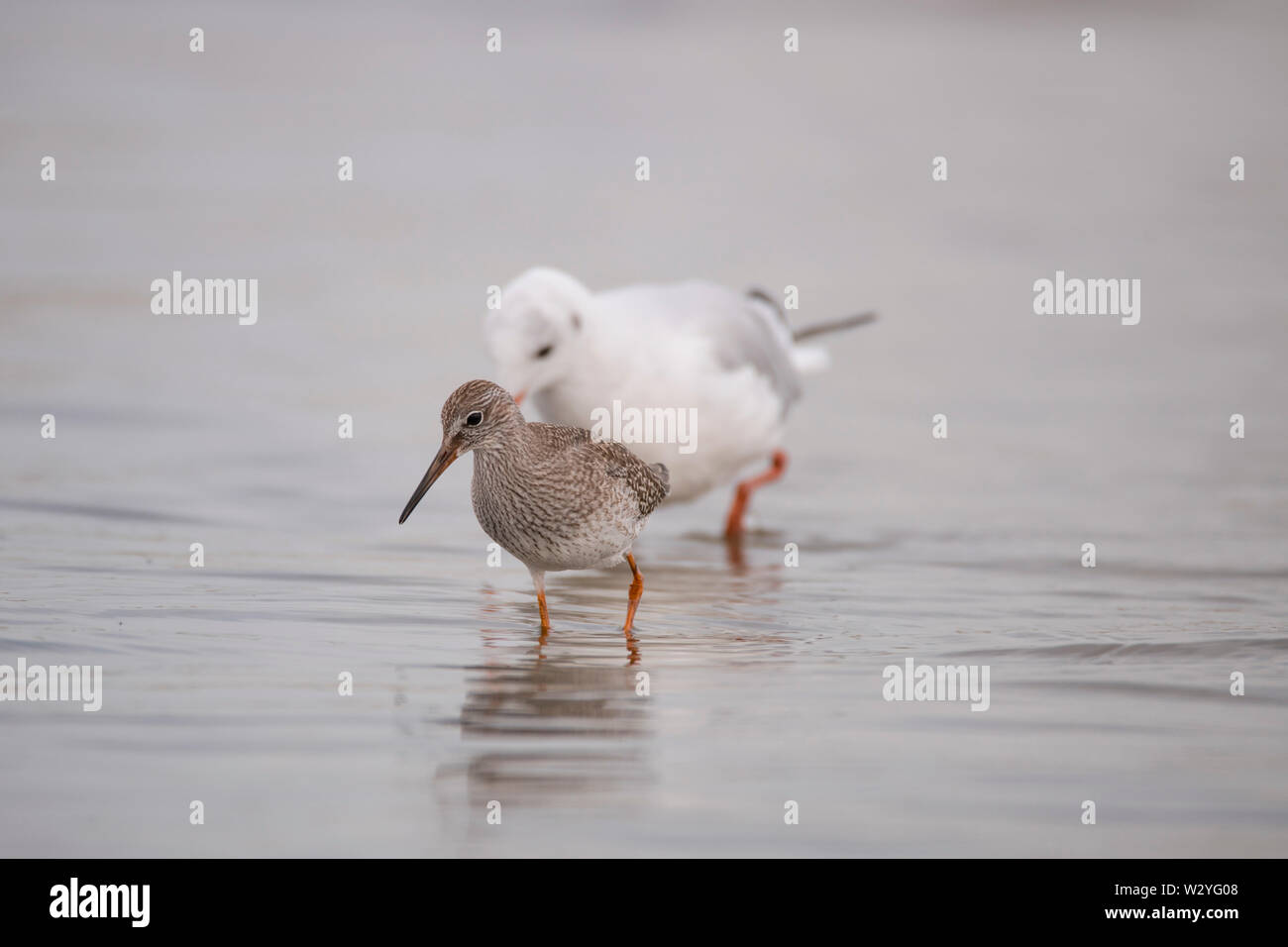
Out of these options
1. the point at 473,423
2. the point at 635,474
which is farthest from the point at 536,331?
the point at 473,423

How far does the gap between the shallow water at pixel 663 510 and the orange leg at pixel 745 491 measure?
8.8 inches

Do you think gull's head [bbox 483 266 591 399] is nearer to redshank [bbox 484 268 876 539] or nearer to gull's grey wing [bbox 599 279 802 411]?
redshank [bbox 484 268 876 539]

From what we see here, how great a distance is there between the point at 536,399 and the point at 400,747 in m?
3.58

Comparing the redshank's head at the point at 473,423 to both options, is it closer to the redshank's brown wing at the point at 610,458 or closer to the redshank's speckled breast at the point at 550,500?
the redshank's speckled breast at the point at 550,500

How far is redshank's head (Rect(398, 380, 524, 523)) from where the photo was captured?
244 inches

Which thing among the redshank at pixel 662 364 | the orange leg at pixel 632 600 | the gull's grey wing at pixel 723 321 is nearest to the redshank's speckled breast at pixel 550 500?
the orange leg at pixel 632 600

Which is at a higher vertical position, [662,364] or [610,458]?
→ [662,364]

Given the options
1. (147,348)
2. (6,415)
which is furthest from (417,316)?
(6,415)

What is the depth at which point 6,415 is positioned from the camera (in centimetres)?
950

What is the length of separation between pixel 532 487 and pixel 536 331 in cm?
172

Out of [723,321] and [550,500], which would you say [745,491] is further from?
[550,500]

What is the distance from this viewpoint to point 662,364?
8.38m
